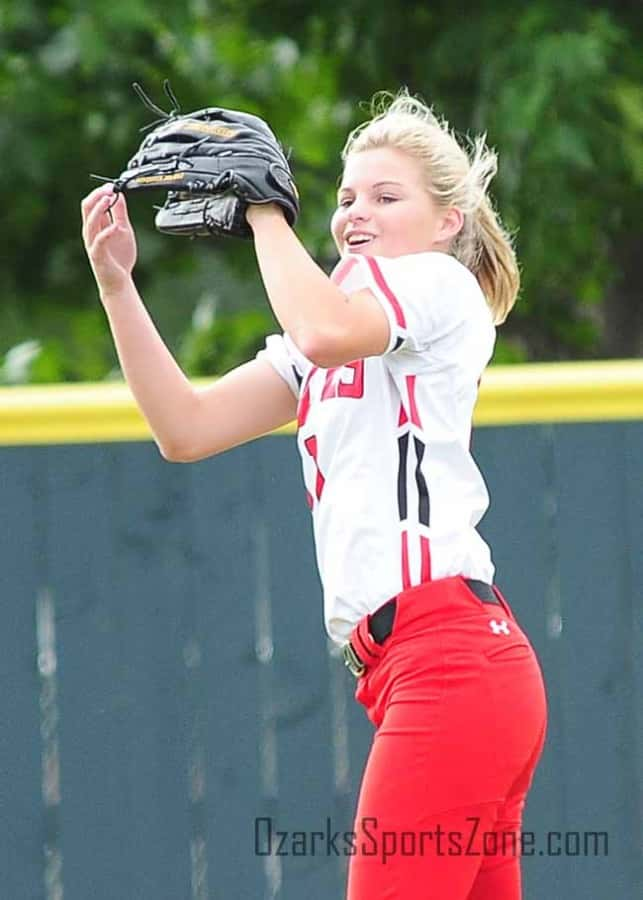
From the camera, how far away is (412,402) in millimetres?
2740

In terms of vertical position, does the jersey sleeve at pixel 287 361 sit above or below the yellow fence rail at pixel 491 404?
Answer: below

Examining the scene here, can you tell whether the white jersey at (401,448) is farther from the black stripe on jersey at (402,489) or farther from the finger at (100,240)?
the finger at (100,240)

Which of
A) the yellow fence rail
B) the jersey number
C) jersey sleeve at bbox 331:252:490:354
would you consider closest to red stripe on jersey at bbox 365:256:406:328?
jersey sleeve at bbox 331:252:490:354

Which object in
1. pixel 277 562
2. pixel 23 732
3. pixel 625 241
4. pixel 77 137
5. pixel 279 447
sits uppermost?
pixel 77 137

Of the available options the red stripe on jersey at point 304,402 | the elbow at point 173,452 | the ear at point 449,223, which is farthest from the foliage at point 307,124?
the ear at point 449,223

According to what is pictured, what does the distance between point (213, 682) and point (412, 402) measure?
47.2 inches

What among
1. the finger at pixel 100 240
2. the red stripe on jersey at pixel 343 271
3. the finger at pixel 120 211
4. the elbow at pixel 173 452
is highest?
the finger at pixel 120 211

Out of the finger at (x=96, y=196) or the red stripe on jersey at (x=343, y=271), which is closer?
the red stripe on jersey at (x=343, y=271)

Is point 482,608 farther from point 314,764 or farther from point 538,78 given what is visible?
point 538,78

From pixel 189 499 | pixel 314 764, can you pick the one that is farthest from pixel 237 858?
pixel 189 499

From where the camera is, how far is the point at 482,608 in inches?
107

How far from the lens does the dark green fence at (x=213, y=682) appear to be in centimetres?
370

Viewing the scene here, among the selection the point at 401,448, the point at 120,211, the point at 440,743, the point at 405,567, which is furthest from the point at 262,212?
the point at 440,743

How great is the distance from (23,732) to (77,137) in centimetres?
327
